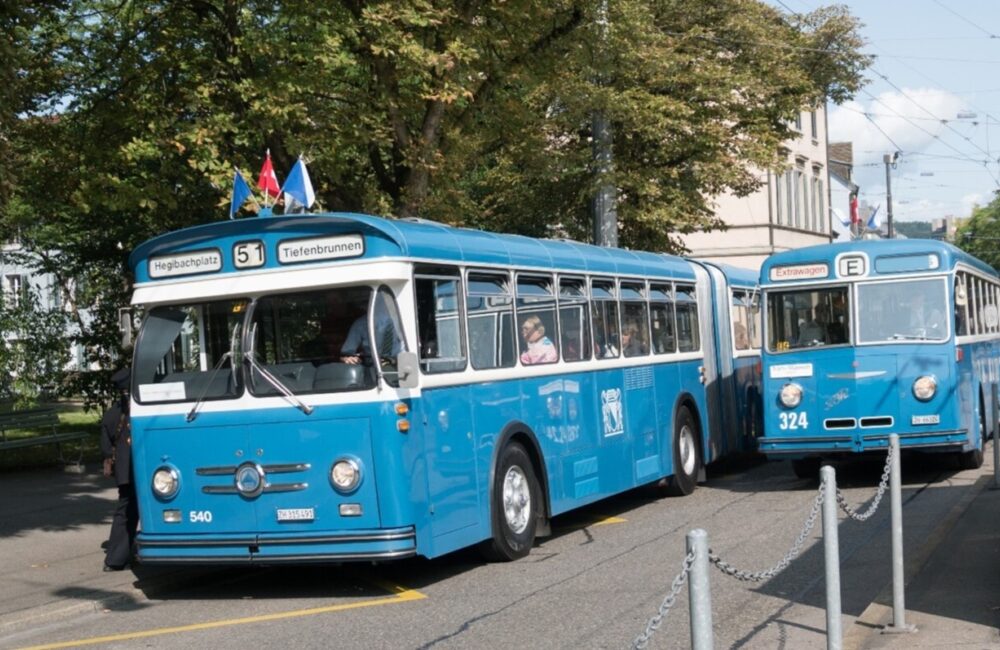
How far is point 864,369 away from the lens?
17.7m

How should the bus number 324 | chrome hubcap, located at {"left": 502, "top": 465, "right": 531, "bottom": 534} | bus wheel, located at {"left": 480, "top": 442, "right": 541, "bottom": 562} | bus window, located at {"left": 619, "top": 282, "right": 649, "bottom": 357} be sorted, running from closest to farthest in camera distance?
bus wheel, located at {"left": 480, "top": 442, "right": 541, "bottom": 562} < chrome hubcap, located at {"left": 502, "top": 465, "right": 531, "bottom": 534} < bus window, located at {"left": 619, "top": 282, "right": 649, "bottom": 357} < the bus number 324

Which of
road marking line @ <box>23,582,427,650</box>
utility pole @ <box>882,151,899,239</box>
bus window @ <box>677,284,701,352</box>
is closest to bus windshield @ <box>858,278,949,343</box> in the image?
bus window @ <box>677,284,701,352</box>

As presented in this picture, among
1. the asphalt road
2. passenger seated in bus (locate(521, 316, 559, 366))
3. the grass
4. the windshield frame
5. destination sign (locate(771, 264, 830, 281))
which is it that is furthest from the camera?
the grass

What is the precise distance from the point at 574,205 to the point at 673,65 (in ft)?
15.6

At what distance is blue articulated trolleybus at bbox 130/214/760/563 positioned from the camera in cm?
1113

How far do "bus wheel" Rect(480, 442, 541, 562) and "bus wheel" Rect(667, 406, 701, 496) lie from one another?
4859 millimetres

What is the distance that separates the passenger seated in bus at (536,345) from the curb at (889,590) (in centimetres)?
382

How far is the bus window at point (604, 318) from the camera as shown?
1567 centimetres

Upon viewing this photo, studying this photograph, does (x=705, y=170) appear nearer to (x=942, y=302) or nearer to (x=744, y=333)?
(x=744, y=333)

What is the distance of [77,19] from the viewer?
21203 millimetres

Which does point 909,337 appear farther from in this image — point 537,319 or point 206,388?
point 206,388

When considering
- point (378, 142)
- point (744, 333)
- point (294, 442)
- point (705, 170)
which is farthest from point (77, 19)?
point (705, 170)

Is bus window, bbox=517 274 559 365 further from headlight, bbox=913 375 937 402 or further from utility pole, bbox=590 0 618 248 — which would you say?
utility pole, bbox=590 0 618 248

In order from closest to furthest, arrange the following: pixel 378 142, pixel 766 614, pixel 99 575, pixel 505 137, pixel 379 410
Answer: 1. pixel 766 614
2. pixel 379 410
3. pixel 99 575
4. pixel 378 142
5. pixel 505 137
